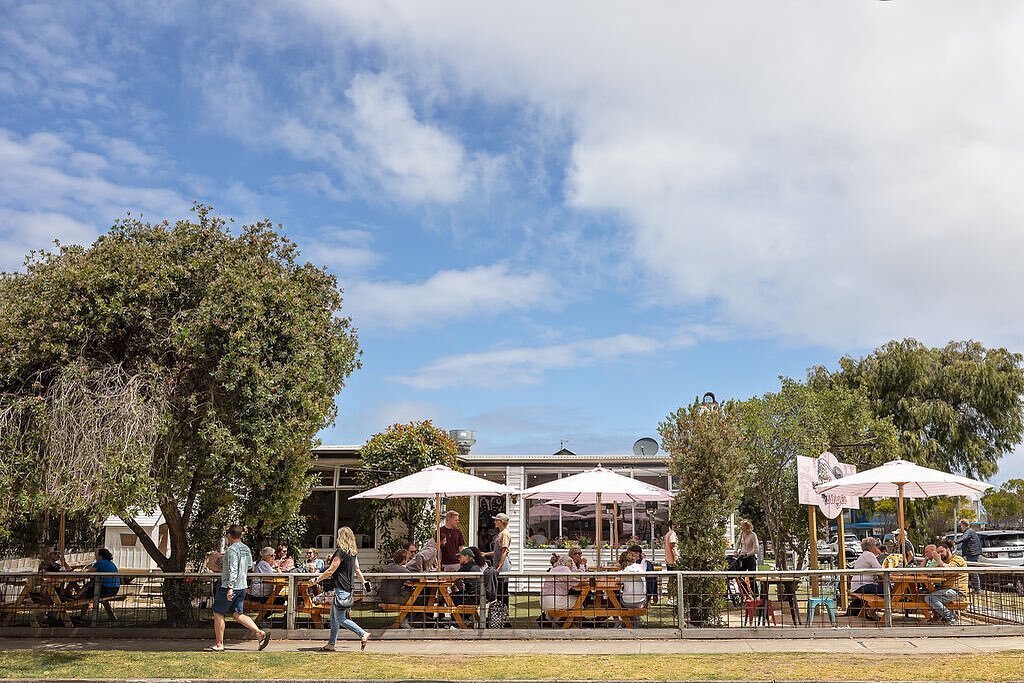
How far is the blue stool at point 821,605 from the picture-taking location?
1320 cm

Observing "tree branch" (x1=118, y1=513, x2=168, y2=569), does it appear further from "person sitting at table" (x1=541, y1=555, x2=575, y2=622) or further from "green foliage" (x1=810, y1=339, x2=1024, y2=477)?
"green foliage" (x1=810, y1=339, x2=1024, y2=477)

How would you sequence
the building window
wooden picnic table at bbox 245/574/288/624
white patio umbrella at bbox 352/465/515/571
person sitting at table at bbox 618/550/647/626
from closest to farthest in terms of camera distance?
1. person sitting at table at bbox 618/550/647/626
2. wooden picnic table at bbox 245/574/288/624
3. white patio umbrella at bbox 352/465/515/571
4. the building window

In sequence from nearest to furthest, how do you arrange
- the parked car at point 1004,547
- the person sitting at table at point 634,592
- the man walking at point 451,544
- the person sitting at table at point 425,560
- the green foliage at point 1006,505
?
the person sitting at table at point 634,592
the person sitting at table at point 425,560
the man walking at point 451,544
the parked car at point 1004,547
the green foliage at point 1006,505

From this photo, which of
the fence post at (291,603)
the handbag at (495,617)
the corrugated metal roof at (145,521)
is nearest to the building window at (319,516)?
the corrugated metal roof at (145,521)

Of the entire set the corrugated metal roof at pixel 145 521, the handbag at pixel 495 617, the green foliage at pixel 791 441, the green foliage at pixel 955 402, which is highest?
the green foliage at pixel 955 402

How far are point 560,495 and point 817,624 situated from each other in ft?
17.5

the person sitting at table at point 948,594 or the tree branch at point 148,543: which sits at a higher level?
the tree branch at point 148,543

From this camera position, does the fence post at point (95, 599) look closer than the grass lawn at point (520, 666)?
No

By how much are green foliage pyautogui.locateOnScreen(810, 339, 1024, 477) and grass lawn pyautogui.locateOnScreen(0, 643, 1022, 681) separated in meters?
26.9

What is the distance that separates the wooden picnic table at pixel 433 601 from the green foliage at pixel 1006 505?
1447 inches

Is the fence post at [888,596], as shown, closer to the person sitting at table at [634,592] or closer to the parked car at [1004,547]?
the person sitting at table at [634,592]

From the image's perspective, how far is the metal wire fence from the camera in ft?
43.2

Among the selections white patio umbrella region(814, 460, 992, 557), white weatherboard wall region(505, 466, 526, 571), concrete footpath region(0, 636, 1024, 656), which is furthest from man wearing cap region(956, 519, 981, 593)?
white weatherboard wall region(505, 466, 526, 571)

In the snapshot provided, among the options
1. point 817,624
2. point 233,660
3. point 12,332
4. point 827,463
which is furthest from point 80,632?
point 827,463
